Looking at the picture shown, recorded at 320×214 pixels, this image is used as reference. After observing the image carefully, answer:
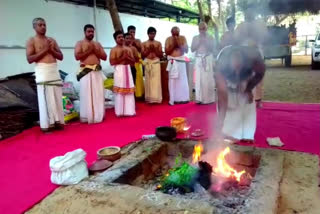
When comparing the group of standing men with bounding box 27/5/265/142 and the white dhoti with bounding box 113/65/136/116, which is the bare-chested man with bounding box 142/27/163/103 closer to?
the group of standing men with bounding box 27/5/265/142

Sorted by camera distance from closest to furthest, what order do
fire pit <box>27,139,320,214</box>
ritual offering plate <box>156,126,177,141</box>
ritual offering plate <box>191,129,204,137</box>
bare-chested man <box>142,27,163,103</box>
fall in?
1. fire pit <box>27,139,320,214</box>
2. ritual offering plate <box>156,126,177,141</box>
3. ritual offering plate <box>191,129,204,137</box>
4. bare-chested man <box>142,27,163,103</box>

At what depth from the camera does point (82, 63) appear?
4883 millimetres

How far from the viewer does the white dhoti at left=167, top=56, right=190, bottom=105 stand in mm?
6312

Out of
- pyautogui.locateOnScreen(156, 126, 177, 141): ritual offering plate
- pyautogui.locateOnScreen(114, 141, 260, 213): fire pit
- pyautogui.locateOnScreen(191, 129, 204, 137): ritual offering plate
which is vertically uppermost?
pyautogui.locateOnScreen(156, 126, 177, 141): ritual offering plate


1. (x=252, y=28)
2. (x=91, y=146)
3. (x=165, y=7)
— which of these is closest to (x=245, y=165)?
(x=252, y=28)

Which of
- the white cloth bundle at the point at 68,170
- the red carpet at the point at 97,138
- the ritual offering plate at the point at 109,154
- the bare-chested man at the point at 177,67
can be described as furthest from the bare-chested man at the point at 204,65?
the white cloth bundle at the point at 68,170

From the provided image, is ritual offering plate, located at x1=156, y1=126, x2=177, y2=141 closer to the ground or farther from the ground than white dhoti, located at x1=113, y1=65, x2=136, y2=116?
closer to the ground

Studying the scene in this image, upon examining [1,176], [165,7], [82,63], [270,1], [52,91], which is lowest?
[1,176]

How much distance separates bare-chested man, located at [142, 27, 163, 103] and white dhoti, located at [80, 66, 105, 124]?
68.1 inches

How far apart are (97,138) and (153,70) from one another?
293 centimetres

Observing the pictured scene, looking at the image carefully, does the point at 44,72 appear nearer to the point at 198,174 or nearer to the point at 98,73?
the point at 98,73

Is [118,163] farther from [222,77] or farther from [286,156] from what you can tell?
[286,156]

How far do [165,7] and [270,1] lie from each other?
29.7ft

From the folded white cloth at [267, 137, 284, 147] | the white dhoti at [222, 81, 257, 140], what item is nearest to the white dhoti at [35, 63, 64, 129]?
Answer: the white dhoti at [222, 81, 257, 140]
